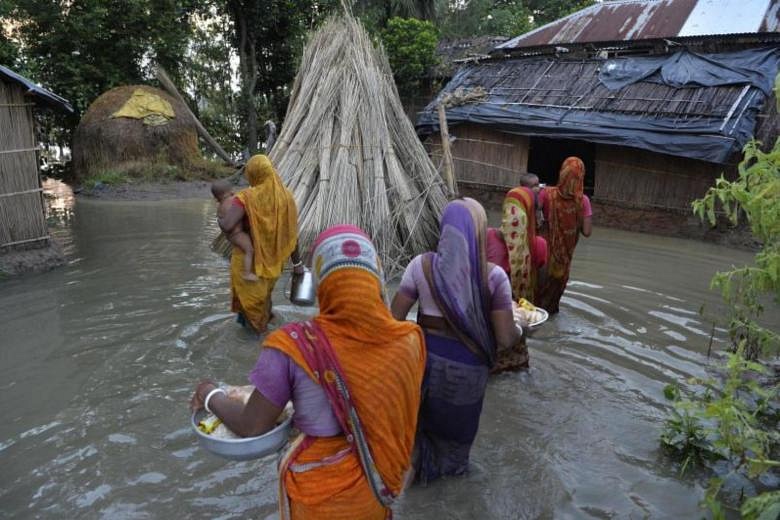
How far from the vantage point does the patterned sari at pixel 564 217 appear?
4.76 metres

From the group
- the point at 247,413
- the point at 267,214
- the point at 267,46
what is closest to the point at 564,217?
the point at 267,214

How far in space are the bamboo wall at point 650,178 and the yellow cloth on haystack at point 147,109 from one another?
947cm

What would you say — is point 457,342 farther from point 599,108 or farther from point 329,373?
point 599,108

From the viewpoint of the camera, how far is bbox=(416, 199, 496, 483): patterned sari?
230 cm

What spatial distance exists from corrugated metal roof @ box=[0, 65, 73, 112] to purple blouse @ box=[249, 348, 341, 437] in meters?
5.89

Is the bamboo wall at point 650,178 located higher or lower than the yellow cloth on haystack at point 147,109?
lower

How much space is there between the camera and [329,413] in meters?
1.67

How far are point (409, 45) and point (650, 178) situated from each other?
23.5 feet

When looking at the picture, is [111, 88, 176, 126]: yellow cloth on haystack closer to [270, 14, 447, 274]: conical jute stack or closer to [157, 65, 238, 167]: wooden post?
[157, 65, 238, 167]: wooden post

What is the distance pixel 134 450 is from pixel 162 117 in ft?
37.3

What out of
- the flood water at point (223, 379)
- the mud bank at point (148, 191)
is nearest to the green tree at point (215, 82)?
the mud bank at point (148, 191)

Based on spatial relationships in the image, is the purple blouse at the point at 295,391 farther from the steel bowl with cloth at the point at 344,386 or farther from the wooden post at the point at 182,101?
the wooden post at the point at 182,101

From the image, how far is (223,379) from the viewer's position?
402cm

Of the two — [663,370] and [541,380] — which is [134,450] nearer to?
[541,380]
